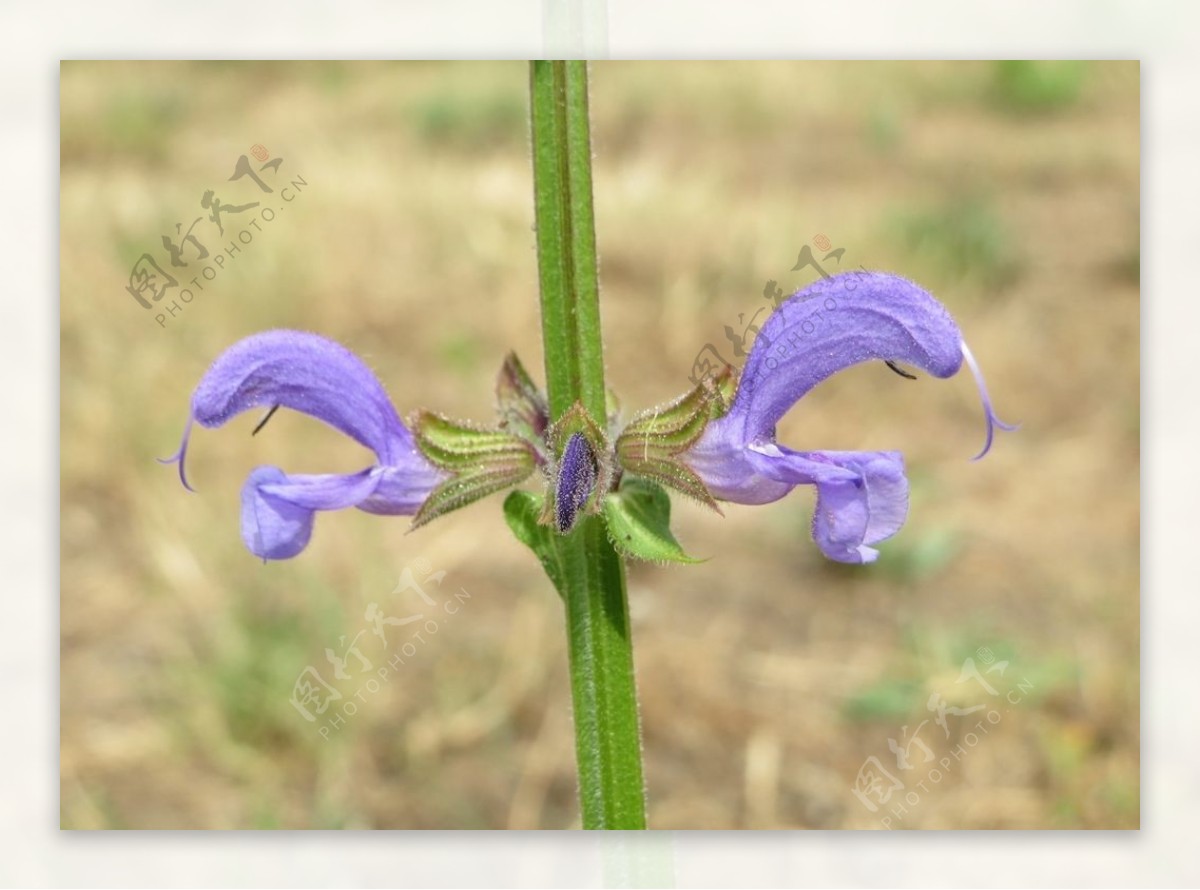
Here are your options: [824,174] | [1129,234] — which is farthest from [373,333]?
[1129,234]

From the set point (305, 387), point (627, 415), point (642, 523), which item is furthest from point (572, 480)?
point (627, 415)

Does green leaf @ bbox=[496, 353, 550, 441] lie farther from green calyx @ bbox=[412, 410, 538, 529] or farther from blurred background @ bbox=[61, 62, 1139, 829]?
blurred background @ bbox=[61, 62, 1139, 829]

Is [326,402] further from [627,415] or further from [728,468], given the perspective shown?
[627,415]

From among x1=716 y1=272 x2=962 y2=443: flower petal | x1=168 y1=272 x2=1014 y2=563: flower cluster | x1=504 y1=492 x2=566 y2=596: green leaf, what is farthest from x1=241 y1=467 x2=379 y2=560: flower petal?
x1=716 y1=272 x2=962 y2=443: flower petal

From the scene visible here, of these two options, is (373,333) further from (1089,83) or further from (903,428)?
(1089,83)

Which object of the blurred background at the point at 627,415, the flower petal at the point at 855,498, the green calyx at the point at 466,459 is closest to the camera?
the flower petal at the point at 855,498

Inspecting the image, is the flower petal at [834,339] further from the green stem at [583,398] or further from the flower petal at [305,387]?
the flower petal at [305,387]

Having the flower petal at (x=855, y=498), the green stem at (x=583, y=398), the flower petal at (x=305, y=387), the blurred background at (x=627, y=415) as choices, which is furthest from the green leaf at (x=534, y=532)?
the blurred background at (x=627, y=415)
